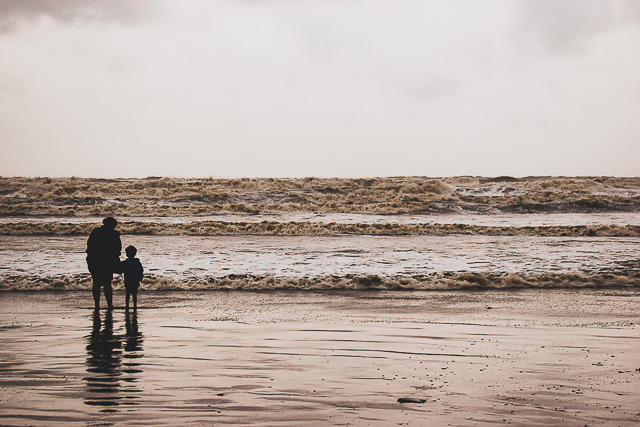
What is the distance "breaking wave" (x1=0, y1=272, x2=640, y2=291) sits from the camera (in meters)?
12.5

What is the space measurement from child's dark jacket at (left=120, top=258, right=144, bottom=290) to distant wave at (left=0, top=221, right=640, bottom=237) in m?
12.4

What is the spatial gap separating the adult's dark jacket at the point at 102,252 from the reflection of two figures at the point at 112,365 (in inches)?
52.5

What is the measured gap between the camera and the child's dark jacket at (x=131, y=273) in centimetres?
958

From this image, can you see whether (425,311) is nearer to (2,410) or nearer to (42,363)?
(42,363)

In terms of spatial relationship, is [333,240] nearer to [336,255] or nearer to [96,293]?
[336,255]

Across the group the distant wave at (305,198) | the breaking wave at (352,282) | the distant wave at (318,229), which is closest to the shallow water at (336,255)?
the breaking wave at (352,282)

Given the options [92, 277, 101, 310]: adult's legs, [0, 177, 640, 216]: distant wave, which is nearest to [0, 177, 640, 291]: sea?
[0, 177, 640, 216]: distant wave

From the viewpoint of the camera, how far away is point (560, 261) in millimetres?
15133

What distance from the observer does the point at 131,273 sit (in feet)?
31.6

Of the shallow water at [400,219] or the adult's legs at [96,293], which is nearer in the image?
the adult's legs at [96,293]

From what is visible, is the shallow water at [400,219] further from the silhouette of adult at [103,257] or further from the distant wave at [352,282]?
the silhouette of adult at [103,257]

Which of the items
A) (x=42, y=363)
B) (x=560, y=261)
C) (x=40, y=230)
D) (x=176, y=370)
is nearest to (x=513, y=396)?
(x=176, y=370)

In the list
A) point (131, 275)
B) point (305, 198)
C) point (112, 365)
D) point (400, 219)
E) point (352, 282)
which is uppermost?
point (305, 198)

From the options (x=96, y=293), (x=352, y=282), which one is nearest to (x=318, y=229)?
(x=352, y=282)
